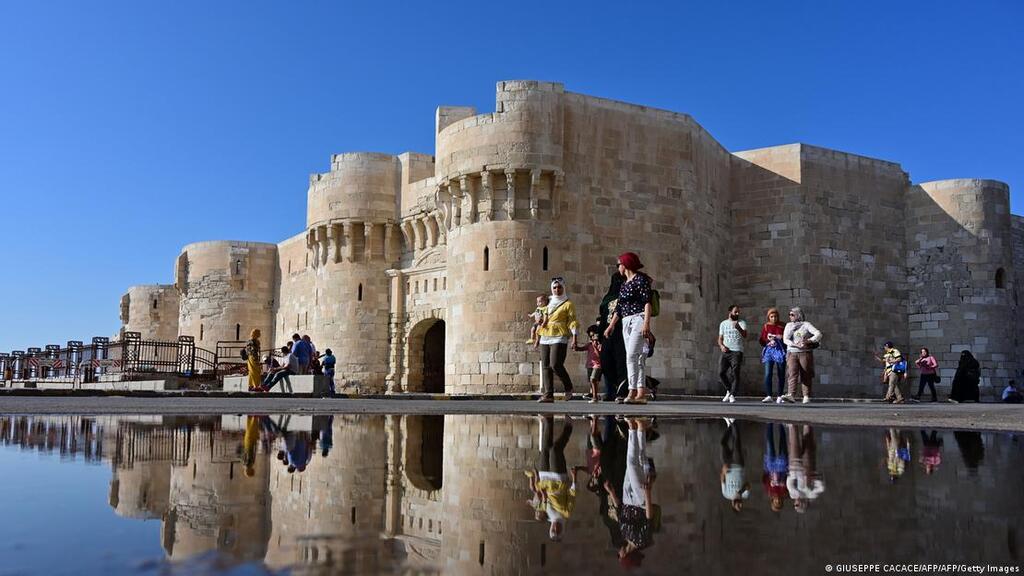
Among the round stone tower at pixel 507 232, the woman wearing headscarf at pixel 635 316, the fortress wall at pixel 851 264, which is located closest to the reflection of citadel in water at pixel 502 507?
the woman wearing headscarf at pixel 635 316

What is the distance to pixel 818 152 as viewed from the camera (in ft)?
67.5

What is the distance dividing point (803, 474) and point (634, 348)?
21.0ft

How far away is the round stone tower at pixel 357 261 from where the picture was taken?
75.6 ft

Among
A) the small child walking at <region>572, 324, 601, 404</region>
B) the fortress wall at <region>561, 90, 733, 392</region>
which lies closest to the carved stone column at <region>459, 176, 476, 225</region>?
the fortress wall at <region>561, 90, 733, 392</region>

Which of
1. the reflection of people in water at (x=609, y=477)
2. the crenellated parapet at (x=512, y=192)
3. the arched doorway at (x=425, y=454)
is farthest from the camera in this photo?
the crenellated parapet at (x=512, y=192)

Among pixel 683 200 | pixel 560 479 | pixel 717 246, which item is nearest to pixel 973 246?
pixel 717 246

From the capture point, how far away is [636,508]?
1831mm

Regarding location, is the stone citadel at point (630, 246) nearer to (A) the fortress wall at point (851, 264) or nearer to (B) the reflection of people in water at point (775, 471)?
(A) the fortress wall at point (851, 264)

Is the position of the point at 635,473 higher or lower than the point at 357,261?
lower

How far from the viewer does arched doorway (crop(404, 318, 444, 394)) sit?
22.8 metres

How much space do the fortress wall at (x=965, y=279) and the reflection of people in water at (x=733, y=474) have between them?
19035mm

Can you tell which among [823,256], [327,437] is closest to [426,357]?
[823,256]

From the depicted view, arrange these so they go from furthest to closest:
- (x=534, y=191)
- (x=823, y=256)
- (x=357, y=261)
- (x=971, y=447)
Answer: (x=357, y=261)
(x=823, y=256)
(x=534, y=191)
(x=971, y=447)

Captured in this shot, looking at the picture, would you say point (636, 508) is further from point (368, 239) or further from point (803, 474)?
point (368, 239)
